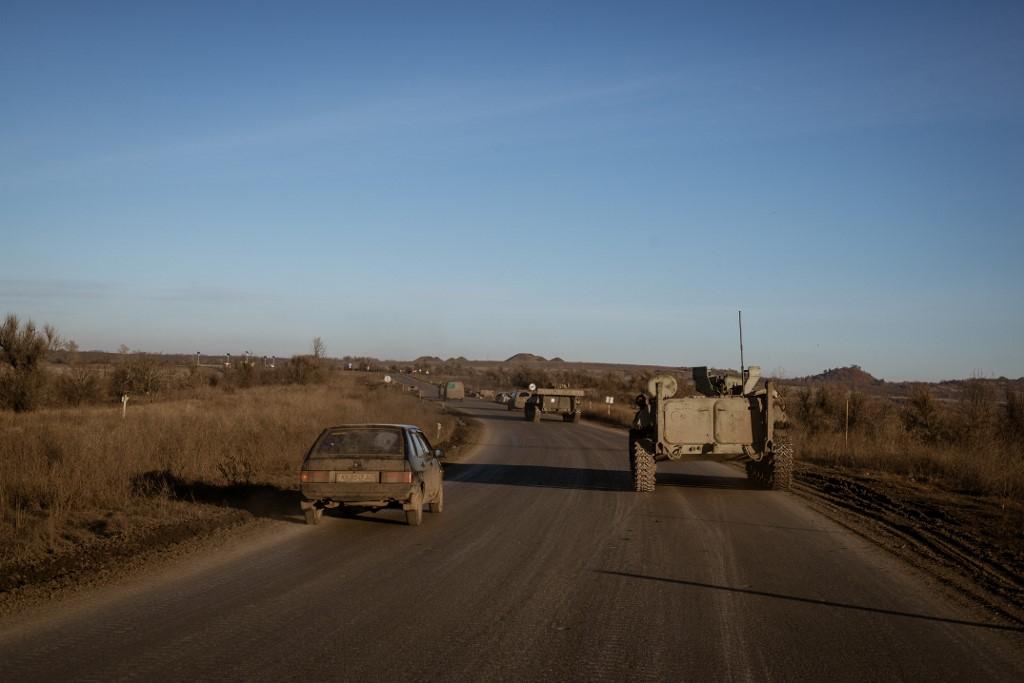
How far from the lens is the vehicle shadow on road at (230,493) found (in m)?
14.4

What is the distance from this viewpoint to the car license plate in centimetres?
1211

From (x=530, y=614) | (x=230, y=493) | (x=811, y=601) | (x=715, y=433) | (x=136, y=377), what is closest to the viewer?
(x=530, y=614)

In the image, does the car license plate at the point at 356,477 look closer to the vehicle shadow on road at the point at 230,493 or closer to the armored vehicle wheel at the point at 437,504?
the vehicle shadow on road at the point at 230,493

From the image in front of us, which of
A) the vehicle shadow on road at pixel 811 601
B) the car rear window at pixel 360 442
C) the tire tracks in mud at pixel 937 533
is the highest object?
the car rear window at pixel 360 442

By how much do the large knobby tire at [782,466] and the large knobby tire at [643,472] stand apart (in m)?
2.75

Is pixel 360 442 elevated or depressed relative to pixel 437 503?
elevated

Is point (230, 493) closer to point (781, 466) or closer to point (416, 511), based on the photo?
point (416, 511)

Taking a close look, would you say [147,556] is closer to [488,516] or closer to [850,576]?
[488,516]

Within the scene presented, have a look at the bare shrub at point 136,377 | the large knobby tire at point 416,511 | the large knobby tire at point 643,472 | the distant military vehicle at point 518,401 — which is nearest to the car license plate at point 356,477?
the large knobby tire at point 416,511

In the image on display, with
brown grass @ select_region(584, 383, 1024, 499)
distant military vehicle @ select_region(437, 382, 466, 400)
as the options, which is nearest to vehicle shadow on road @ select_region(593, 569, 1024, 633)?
brown grass @ select_region(584, 383, 1024, 499)

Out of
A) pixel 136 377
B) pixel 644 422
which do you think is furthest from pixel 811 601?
pixel 136 377

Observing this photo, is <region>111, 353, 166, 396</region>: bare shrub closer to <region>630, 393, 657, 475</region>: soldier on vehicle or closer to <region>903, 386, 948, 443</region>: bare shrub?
<region>630, 393, 657, 475</region>: soldier on vehicle

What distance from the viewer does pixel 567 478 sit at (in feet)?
67.7

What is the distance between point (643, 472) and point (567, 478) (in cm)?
317
